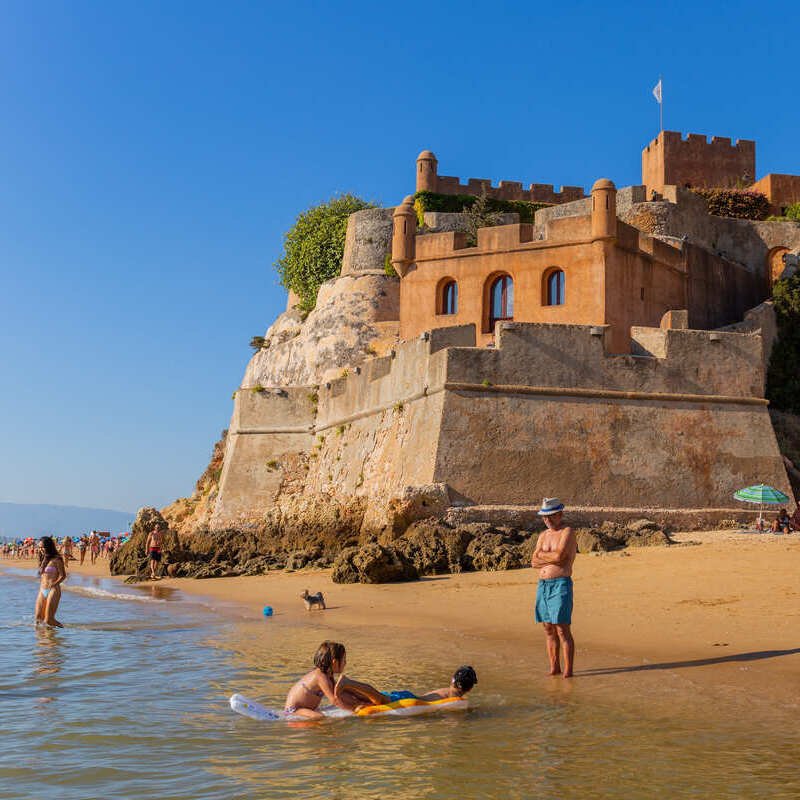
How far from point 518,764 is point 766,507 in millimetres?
12683

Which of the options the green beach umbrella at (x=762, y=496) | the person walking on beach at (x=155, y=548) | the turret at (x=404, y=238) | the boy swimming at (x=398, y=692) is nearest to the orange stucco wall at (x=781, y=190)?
the turret at (x=404, y=238)

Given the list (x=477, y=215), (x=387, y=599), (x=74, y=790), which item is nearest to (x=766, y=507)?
(x=387, y=599)

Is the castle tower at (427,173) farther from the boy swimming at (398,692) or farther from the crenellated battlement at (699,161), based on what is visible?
the boy swimming at (398,692)

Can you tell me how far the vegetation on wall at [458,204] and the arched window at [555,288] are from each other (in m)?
11.5

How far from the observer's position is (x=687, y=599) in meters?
10.9

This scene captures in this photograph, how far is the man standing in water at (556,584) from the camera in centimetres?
786

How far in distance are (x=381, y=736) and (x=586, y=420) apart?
439 inches

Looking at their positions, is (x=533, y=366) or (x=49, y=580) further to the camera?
(x=533, y=366)

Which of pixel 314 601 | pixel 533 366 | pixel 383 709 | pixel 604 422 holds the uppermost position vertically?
pixel 533 366

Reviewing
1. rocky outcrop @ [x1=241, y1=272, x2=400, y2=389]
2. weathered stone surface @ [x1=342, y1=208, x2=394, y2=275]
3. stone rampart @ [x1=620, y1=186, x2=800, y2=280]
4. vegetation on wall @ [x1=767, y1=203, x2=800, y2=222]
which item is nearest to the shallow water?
stone rampart @ [x1=620, y1=186, x2=800, y2=280]

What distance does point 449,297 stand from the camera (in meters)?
26.2

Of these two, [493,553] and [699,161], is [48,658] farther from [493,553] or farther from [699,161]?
[699,161]

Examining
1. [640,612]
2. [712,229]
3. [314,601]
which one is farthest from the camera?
[712,229]

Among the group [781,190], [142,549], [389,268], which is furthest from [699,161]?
[142,549]
